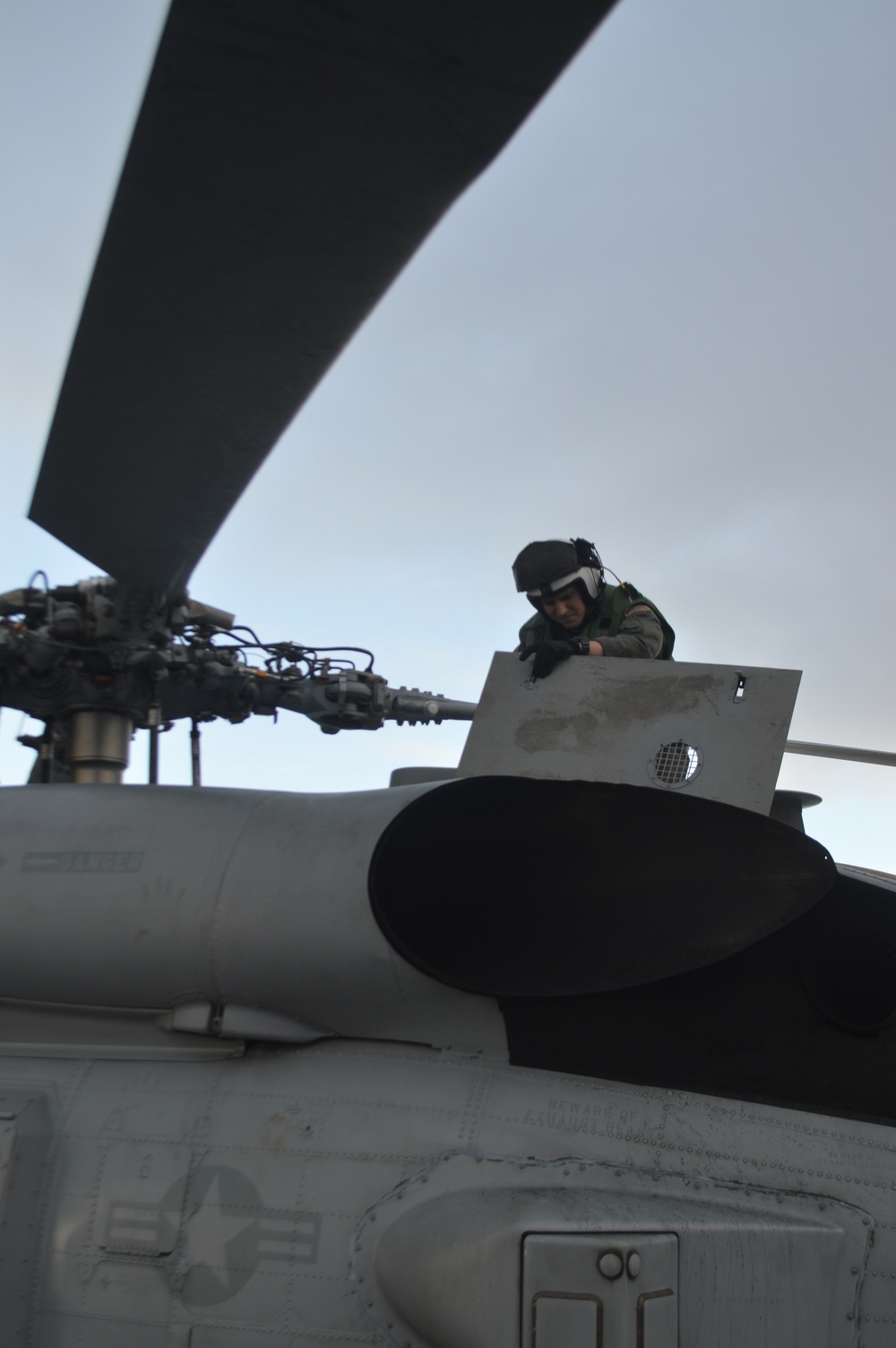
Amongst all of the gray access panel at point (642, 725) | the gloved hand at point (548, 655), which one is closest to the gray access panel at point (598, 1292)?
the gray access panel at point (642, 725)

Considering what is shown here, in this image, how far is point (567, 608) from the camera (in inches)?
153

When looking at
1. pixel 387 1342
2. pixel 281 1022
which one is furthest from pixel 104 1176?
Result: pixel 387 1342

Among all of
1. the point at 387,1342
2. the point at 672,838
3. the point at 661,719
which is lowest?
the point at 387,1342

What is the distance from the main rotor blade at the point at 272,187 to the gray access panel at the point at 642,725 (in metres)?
1.17

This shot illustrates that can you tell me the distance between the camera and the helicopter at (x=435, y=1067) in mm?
2191

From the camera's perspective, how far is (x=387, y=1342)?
2223mm

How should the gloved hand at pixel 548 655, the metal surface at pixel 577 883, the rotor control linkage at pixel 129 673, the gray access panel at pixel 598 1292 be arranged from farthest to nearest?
the rotor control linkage at pixel 129 673 → the gloved hand at pixel 548 655 → the metal surface at pixel 577 883 → the gray access panel at pixel 598 1292

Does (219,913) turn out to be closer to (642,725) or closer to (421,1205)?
(421,1205)

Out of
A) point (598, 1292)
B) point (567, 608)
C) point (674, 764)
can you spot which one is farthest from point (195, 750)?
point (598, 1292)

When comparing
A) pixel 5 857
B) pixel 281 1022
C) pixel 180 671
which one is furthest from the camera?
pixel 180 671

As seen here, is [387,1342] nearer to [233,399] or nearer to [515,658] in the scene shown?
[515,658]

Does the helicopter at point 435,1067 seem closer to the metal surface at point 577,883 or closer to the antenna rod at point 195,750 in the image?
the metal surface at point 577,883

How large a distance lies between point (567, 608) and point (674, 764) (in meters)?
1.09

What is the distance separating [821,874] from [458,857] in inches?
37.5
